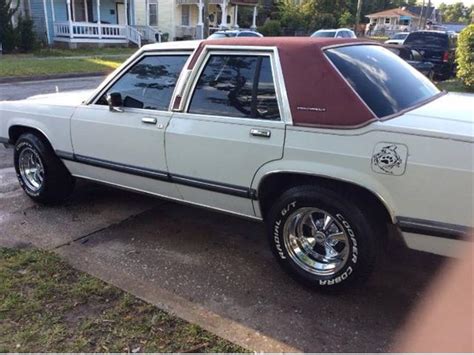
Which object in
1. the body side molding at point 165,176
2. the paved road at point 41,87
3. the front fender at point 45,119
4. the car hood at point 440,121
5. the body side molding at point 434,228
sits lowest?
the paved road at point 41,87

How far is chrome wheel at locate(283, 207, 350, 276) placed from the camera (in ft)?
10.3

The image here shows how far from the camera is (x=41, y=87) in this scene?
1310cm

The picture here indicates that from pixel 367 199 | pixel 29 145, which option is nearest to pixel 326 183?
pixel 367 199

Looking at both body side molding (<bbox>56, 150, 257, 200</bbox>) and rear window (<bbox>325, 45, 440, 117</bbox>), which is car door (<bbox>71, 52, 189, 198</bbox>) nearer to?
body side molding (<bbox>56, 150, 257, 200</bbox>)

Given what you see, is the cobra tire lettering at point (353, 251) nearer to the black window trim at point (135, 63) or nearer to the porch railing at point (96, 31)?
the black window trim at point (135, 63)

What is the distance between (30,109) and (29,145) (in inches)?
14.2

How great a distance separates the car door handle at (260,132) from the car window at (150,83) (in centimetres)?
88

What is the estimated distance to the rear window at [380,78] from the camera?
3058 mm

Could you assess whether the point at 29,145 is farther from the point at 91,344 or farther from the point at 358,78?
the point at 358,78

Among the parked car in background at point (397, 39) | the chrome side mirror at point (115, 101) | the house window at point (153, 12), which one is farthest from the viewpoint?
the house window at point (153, 12)

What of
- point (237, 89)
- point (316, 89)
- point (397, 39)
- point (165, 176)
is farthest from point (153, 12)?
point (316, 89)

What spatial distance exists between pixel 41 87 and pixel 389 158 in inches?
488

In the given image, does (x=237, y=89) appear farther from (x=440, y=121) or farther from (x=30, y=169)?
(x=30, y=169)

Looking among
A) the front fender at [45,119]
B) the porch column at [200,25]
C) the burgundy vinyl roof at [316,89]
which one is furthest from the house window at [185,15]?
the burgundy vinyl roof at [316,89]
